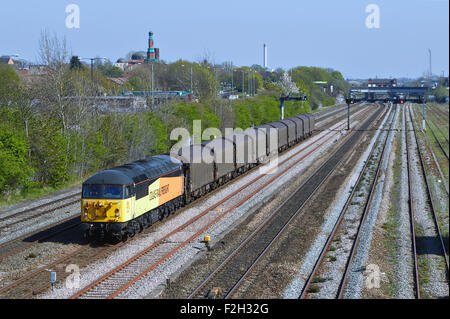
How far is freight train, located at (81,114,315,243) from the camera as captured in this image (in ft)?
74.8

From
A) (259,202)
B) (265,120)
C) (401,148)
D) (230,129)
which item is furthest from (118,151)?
(265,120)

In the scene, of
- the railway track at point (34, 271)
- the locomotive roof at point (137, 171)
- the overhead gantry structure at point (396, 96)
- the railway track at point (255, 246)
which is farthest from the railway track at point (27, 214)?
the overhead gantry structure at point (396, 96)

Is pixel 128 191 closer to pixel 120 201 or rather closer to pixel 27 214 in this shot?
pixel 120 201

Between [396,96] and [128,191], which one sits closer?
[128,191]

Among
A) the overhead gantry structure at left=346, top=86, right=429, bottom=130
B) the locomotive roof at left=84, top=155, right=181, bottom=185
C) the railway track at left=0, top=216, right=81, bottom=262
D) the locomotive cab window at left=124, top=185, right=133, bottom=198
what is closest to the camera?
the locomotive cab window at left=124, top=185, right=133, bottom=198

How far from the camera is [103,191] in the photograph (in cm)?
2289

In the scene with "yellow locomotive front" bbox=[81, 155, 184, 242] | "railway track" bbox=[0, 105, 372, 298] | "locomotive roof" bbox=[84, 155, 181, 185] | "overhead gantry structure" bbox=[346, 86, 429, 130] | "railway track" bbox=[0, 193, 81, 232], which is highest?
"overhead gantry structure" bbox=[346, 86, 429, 130]

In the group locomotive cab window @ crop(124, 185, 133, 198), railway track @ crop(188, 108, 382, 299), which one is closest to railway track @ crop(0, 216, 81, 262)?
locomotive cab window @ crop(124, 185, 133, 198)

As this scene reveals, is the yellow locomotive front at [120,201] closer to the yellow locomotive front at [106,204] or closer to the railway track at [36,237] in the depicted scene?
the yellow locomotive front at [106,204]

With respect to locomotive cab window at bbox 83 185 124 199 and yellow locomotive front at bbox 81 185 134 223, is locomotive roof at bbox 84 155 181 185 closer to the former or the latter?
locomotive cab window at bbox 83 185 124 199

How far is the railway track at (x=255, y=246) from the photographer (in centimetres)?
1858

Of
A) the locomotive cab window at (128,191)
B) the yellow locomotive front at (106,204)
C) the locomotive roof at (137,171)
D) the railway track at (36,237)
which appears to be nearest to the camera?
the yellow locomotive front at (106,204)

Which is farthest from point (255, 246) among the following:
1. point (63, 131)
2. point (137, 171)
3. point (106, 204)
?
point (63, 131)

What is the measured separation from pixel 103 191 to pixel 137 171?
2107 mm
